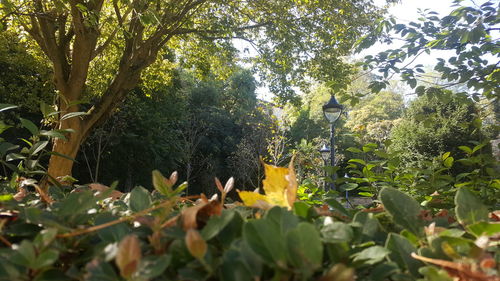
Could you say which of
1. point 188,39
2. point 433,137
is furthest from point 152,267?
point 433,137

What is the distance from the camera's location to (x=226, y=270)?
0.27m

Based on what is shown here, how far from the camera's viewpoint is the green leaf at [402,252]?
0.32 m

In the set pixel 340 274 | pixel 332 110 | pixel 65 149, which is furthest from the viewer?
pixel 332 110

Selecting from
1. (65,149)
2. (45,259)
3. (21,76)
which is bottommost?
(65,149)

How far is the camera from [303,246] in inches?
10.7

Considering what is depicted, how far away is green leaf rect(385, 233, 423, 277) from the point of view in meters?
0.32

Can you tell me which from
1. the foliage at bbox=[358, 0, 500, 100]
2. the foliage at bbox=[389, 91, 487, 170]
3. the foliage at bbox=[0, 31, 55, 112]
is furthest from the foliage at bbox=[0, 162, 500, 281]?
the foliage at bbox=[389, 91, 487, 170]

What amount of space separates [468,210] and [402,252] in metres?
0.12

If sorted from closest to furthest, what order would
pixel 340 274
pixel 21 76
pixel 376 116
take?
pixel 340 274 < pixel 21 76 < pixel 376 116

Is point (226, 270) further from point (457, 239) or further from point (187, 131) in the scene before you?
point (187, 131)

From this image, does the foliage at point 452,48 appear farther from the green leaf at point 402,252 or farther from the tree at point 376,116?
the tree at point 376,116

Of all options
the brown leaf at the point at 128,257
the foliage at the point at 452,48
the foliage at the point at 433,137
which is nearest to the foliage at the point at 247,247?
the brown leaf at the point at 128,257

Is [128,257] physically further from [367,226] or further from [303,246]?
[367,226]

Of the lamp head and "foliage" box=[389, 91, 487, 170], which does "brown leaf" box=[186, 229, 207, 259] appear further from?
"foliage" box=[389, 91, 487, 170]
